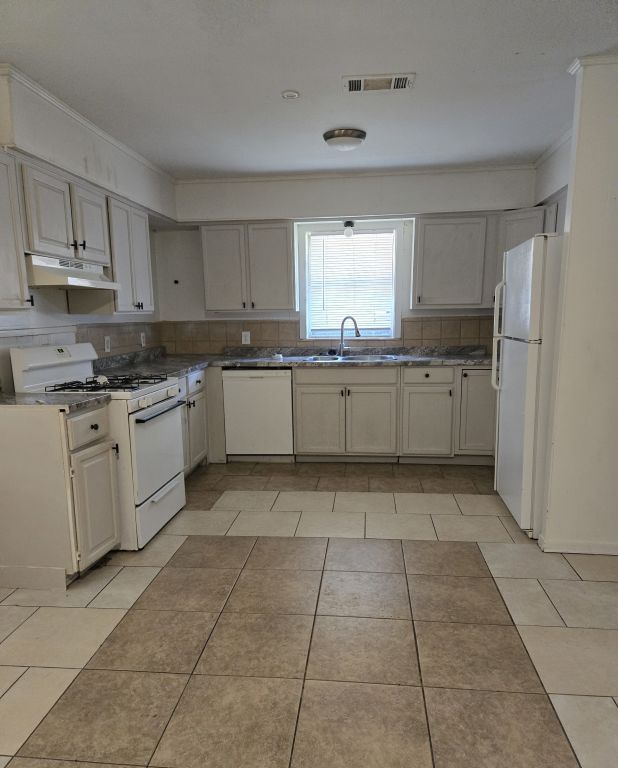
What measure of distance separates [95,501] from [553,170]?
3.75 m

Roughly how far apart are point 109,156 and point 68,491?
2.22 meters

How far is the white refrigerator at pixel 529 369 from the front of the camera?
2580mm

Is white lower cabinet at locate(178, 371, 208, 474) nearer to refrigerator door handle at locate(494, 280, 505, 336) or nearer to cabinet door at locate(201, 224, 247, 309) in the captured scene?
cabinet door at locate(201, 224, 247, 309)

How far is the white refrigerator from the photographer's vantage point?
2580 millimetres

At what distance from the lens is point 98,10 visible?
192cm

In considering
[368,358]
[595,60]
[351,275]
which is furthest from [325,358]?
[595,60]

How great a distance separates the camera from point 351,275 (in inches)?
184

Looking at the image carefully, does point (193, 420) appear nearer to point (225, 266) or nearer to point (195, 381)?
point (195, 381)

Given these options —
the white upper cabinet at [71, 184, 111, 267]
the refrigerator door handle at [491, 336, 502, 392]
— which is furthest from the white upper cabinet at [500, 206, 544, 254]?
the white upper cabinet at [71, 184, 111, 267]

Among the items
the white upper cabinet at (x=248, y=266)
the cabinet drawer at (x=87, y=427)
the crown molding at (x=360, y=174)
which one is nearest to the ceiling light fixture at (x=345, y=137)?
the crown molding at (x=360, y=174)

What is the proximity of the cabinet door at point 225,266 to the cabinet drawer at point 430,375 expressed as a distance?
160 centimetres

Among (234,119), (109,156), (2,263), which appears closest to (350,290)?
(234,119)

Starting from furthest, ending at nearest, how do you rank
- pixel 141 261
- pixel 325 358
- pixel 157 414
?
1. pixel 325 358
2. pixel 141 261
3. pixel 157 414

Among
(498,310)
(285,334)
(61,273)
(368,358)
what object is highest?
(61,273)
